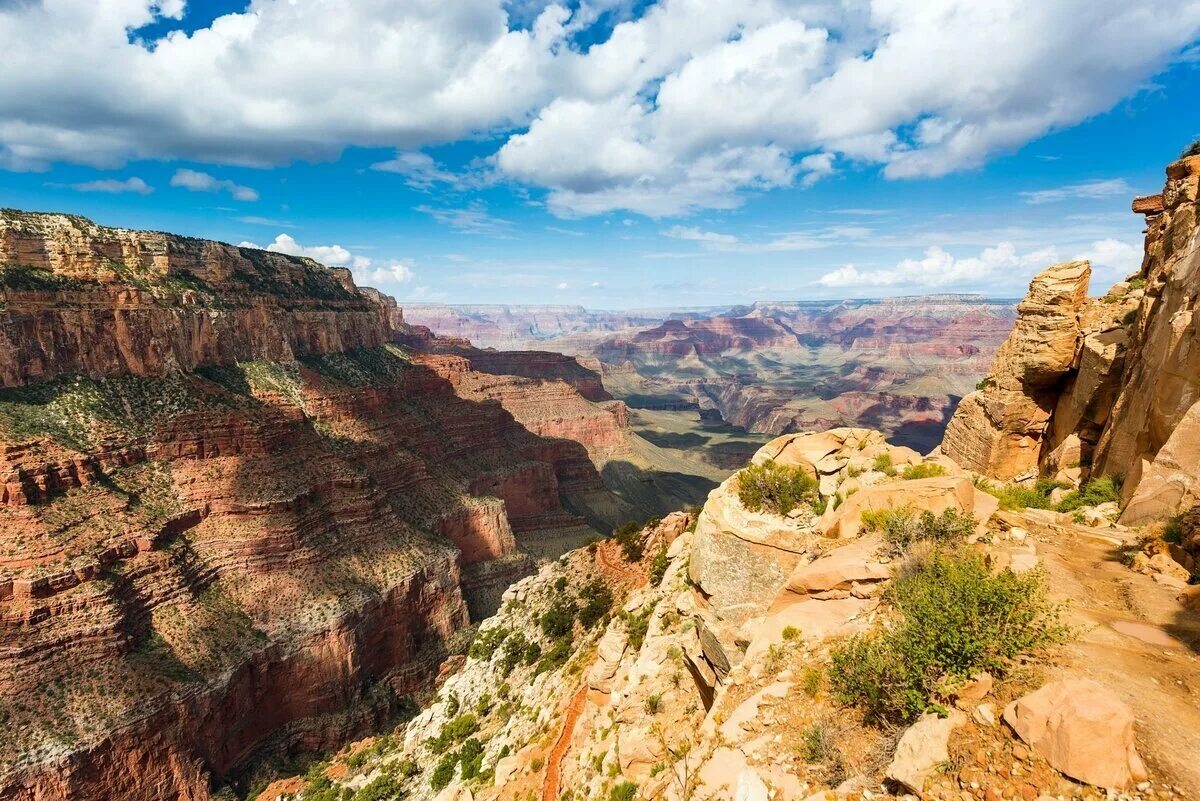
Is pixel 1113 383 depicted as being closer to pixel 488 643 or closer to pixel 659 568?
pixel 659 568

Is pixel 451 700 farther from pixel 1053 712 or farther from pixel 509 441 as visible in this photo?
pixel 509 441

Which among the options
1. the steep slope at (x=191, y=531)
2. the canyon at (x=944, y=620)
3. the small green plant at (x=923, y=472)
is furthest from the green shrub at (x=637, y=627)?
the steep slope at (x=191, y=531)

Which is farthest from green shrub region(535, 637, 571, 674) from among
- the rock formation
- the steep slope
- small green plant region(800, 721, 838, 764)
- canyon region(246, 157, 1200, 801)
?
the rock formation

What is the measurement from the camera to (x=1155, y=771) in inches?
292

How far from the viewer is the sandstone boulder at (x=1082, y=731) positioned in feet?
24.0

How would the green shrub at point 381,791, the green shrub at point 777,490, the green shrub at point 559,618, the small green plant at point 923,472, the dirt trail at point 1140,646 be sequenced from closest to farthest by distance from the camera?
the dirt trail at point 1140,646, the small green plant at point 923,472, the green shrub at point 777,490, the green shrub at point 381,791, the green shrub at point 559,618

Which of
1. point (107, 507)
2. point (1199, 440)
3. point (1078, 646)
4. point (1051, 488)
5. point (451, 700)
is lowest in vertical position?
point (451, 700)

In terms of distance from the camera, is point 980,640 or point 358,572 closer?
point 980,640

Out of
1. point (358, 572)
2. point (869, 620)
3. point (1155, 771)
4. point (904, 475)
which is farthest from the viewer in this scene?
point (358, 572)

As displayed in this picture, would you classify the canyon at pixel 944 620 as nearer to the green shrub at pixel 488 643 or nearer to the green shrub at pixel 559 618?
the green shrub at pixel 559 618

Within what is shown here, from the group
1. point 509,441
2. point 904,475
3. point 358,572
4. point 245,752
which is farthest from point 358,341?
point 904,475

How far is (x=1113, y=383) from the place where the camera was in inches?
939

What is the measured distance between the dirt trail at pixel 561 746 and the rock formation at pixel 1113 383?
65.3 ft

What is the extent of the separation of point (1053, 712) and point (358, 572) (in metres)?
56.7
